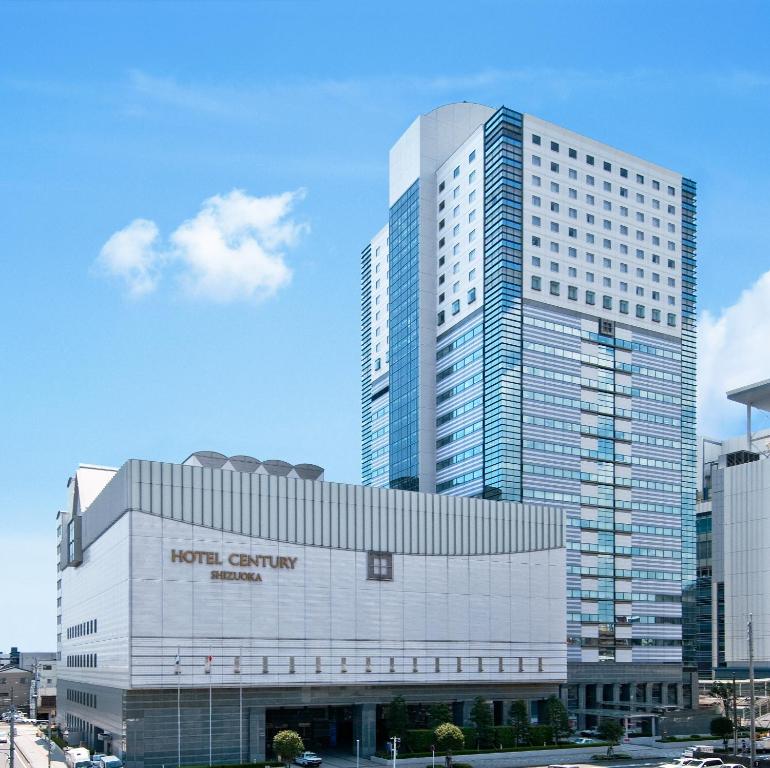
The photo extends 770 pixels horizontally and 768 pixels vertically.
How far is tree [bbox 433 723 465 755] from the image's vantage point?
9875 centimetres

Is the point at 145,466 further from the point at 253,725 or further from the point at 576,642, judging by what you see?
the point at 576,642

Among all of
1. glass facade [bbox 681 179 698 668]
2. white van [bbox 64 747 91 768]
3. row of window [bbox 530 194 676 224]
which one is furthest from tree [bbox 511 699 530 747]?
row of window [bbox 530 194 676 224]

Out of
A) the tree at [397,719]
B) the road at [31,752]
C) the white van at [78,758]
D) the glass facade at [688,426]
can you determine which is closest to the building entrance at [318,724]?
the tree at [397,719]

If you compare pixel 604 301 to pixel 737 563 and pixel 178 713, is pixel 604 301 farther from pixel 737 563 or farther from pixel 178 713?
pixel 178 713

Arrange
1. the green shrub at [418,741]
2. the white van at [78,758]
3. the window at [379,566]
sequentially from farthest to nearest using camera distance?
the window at [379,566]
the green shrub at [418,741]
the white van at [78,758]

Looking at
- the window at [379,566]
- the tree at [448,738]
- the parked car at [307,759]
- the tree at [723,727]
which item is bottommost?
the tree at [723,727]

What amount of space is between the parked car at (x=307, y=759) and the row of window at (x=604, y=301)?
7429 cm

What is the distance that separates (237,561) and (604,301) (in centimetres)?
7810

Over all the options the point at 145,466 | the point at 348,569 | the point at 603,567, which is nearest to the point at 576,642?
the point at 603,567

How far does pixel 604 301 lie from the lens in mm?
152625

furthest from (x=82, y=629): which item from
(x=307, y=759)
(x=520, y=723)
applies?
(x=520, y=723)

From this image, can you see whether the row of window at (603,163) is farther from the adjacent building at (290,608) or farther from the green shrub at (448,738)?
the green shrub at (448,738)

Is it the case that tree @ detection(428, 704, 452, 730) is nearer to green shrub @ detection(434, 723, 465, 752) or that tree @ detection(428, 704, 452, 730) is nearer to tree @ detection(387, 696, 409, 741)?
tree @ detection(387, 696, 409, 741)

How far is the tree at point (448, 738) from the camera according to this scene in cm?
9875
